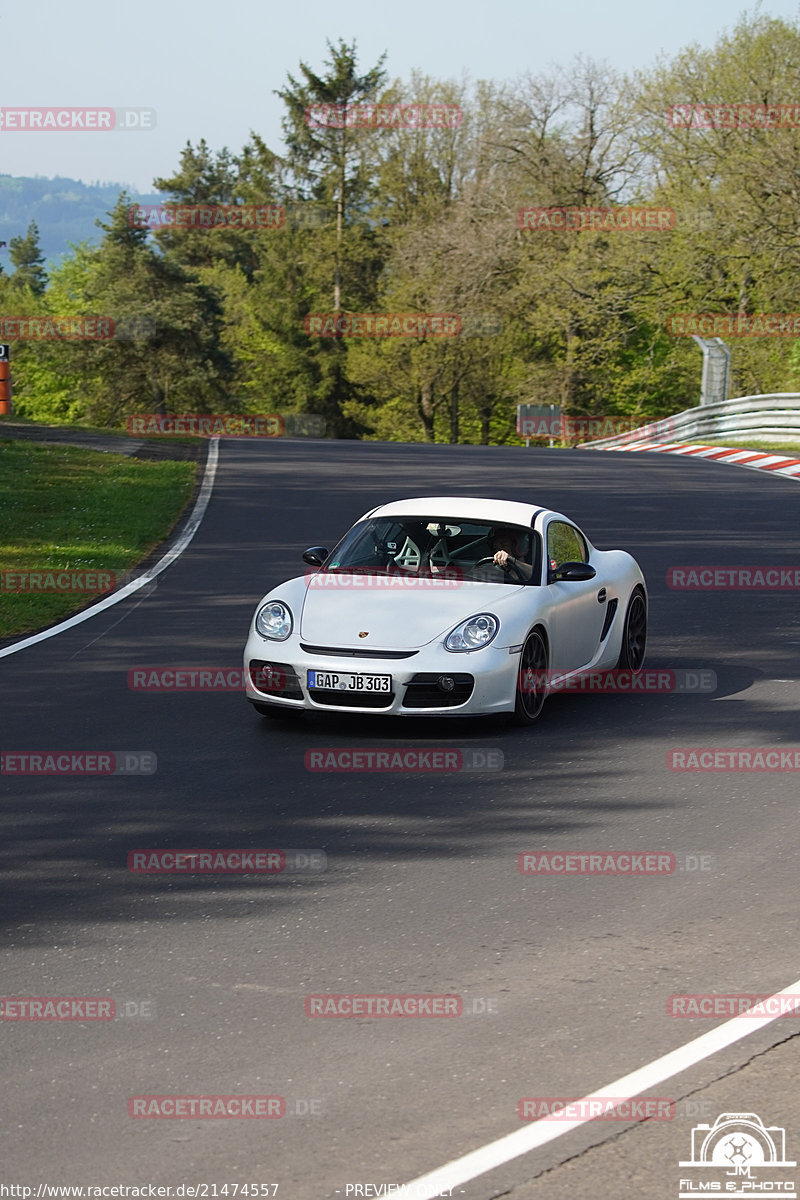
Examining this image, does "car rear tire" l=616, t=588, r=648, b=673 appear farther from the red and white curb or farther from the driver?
the red and white curb

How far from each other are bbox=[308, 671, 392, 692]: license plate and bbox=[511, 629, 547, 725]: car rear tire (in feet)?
2.95

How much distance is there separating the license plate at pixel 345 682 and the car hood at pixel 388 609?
20 cm

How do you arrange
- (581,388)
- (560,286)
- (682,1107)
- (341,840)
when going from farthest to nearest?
1. (581,388)
2. (560,286)
3. (341,840)
4. (682,1107)

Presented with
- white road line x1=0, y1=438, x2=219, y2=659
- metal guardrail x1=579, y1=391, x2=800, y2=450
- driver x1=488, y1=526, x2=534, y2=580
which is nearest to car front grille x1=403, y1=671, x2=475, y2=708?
driver x1=488, y1=526, x2=534, y2=580

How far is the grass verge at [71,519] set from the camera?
15.0 meters

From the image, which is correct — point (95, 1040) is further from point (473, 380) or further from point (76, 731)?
point (473, 380)

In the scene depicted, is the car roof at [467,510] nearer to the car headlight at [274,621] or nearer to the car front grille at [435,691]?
the car headlight at [274,621]

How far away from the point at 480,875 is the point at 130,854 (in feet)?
5.33

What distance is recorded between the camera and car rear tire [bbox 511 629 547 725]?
9430mm

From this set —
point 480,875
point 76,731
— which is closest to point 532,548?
point 76,731

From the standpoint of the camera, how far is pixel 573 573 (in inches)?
399

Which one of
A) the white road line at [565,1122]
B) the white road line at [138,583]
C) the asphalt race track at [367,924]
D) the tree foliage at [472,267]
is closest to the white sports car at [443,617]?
the asphalt race track at [367,924]

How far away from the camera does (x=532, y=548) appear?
10406 millimetres

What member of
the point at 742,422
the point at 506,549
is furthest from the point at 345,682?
the point at 742,422
